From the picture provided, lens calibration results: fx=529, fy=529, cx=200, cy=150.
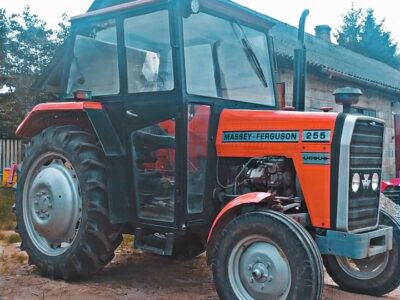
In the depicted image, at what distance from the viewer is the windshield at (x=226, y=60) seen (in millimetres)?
4469

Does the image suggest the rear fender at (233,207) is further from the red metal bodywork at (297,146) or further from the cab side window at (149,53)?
the cab side window at (149,53)

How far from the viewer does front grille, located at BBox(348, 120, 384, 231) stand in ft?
13.3

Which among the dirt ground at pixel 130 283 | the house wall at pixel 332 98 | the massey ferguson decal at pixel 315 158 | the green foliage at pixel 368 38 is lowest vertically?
the dirt ground at pixel 130 283

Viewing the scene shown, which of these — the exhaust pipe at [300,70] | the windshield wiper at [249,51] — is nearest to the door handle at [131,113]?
the windshield wiper at [249,51]

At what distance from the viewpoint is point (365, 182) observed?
13.9 feet

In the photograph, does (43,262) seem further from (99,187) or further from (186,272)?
(186,272)

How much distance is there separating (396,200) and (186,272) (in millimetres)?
3355

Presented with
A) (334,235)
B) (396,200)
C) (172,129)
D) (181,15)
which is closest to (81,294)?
(172,129)

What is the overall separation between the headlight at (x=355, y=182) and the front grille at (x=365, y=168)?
0.10 ft

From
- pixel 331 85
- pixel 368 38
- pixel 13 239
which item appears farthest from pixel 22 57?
pixel 368 38

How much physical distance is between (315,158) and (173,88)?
128cm

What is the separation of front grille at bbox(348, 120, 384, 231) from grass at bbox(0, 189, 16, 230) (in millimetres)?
5253

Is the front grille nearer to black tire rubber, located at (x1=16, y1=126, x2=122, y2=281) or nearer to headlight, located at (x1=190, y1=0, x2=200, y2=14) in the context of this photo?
headlight, located at (x1=190, y1=0, x2=200, y2=14)

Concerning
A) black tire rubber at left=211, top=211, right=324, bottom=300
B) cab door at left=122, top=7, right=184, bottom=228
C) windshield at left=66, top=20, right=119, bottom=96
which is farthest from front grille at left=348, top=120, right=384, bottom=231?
windshield at left=66, top=20, right=119, bottom=96
